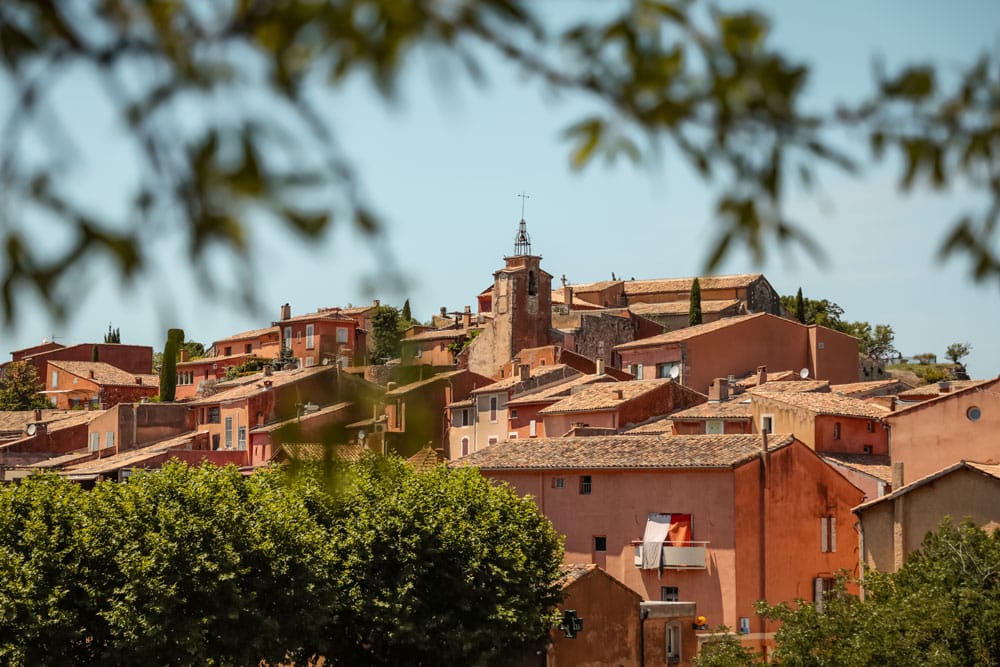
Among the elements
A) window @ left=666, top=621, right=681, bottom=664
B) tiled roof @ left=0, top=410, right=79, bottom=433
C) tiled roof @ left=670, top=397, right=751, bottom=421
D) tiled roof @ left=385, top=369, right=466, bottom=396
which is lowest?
window @ left=666, top=621, right=681, bottom=664

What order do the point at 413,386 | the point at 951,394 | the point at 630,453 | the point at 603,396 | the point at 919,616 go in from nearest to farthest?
the point at 413,386 → the point at 919,616 → the point at 951,394 → the point at 630,453 → the point at 603,396

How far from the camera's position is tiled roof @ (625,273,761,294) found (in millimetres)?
75938

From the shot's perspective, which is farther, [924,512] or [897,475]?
[897,475]

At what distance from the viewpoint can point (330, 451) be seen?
3.12 meters

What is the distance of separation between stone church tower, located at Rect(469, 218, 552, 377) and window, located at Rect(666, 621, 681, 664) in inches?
1177

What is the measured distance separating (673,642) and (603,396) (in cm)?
1363

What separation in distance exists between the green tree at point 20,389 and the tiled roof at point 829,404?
4614 cm

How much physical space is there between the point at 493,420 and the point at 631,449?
1588 centimetres

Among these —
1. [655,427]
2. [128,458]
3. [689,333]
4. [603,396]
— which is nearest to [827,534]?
[655,427]

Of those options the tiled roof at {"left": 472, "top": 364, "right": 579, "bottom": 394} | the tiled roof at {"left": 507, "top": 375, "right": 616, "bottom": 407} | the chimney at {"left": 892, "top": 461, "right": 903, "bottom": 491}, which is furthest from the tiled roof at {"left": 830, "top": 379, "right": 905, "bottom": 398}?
the chimney at {"left": 892, "top": 461, "right": 903, "bottom": 491}

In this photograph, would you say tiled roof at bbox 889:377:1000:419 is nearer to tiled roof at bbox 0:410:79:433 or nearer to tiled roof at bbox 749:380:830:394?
tiled roof at bbox 749:380:830:394

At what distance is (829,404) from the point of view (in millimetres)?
42312

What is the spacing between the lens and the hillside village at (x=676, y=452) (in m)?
34.2

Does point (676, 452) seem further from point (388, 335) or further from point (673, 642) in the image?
point (388, 335)
